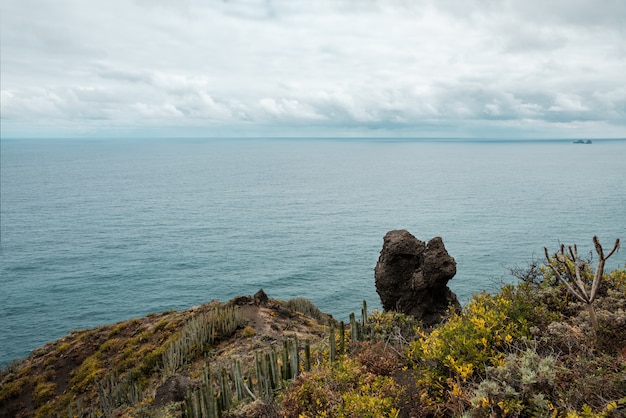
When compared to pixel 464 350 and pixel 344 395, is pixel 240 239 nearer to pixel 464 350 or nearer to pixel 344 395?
pixel 344 395

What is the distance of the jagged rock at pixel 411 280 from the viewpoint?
24.1m

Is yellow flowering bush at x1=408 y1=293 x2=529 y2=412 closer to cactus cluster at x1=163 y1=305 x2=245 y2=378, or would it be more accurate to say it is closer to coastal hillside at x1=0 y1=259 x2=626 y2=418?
coastal hillside at x1=0 y1=259 x2=626 y2=418

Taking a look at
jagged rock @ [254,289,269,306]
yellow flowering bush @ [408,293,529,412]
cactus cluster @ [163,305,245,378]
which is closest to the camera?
yellow flowering bush @ [408,293,529,412]

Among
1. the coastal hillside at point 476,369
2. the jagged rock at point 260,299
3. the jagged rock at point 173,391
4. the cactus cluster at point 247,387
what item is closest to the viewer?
the coastal hillside at point 476,369

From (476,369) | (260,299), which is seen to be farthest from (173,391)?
(260,299)

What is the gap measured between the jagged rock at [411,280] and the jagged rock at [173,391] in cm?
1141

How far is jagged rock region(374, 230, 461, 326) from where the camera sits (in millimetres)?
24094

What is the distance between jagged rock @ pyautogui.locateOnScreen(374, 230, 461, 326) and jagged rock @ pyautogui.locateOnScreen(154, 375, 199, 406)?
37.4ft

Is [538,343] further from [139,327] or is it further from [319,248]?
[319,248]

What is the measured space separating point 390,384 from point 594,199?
12161cm

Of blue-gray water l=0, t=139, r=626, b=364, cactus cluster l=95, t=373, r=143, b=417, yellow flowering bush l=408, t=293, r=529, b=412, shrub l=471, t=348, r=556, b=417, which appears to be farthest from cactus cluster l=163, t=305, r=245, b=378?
shrub l=471, t=348, r=556, b=417

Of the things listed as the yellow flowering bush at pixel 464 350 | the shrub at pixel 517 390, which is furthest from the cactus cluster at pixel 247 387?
the shrub at pixel 517 390

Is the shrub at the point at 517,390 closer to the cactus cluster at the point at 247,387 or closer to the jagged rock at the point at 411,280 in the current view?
the cactus cluster at the point at 247,387

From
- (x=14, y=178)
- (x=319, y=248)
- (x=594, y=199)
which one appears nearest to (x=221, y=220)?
(x=319, y=248)
